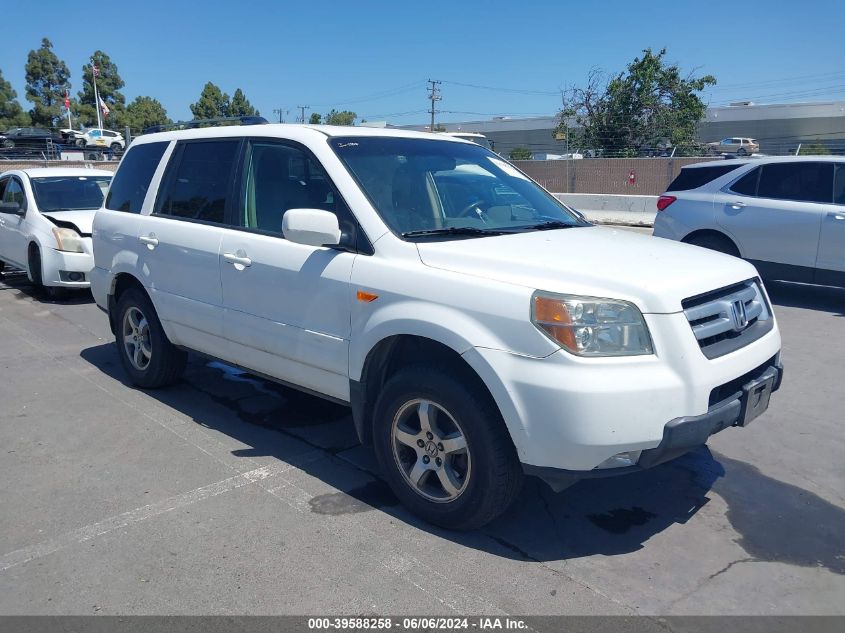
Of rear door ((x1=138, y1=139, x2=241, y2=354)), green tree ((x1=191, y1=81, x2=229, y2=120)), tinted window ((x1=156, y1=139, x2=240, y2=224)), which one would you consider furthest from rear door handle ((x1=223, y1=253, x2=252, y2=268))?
green tree ((x1=191, y1=81, x2=229, y2=120))

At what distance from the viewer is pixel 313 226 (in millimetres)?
3826

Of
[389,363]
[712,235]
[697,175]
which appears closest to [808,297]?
[712,235]

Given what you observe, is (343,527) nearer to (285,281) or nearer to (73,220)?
(285,281)

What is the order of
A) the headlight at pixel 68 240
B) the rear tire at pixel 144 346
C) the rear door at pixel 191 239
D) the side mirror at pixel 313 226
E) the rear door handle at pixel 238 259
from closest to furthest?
the side mirror at pixel 313 226
the rear door handle at pixel 238 259
the rear door at pixel 191 239
the rear tire at pixel 144 346
the headlight at pixel 68 240

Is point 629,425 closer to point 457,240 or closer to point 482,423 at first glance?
point 482,423

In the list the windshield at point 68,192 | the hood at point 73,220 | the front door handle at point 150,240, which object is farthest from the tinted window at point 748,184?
the windshield at point 68,192

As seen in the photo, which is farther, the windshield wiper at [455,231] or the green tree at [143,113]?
the green tree at [143,113]

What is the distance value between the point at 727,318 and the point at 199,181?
3.59 metres

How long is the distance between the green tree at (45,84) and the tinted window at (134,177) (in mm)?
68236

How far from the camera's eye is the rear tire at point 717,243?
9297mm

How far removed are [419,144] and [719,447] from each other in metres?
2.78

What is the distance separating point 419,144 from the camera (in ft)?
15.4

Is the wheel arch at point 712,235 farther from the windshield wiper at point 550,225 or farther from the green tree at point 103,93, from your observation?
the green tree at point 103,93
